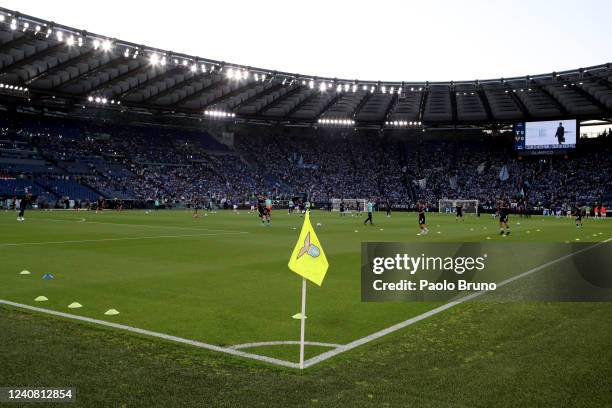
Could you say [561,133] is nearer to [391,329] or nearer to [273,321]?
[391,329]

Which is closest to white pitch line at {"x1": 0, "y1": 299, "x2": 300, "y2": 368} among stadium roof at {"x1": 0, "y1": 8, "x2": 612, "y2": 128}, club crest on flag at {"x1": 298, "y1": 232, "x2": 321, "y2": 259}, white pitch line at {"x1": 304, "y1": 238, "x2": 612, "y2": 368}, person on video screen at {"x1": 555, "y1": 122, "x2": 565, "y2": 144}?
white pitch line at {"x1": 304, "y1": 238, "x2": 612, "y2": 368}

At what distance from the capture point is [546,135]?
69000mm

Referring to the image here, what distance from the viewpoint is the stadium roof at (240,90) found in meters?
48.2

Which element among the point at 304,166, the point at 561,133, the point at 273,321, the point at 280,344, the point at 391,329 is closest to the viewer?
the point at 280,344

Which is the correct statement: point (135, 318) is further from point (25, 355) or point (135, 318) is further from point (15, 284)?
point (15, 284)

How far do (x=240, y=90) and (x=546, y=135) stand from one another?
133 feet

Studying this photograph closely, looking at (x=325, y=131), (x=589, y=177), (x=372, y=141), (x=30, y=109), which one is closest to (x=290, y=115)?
(x=325, y=131)

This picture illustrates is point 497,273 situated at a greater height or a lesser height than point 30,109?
lesser

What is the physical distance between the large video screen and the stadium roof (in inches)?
104

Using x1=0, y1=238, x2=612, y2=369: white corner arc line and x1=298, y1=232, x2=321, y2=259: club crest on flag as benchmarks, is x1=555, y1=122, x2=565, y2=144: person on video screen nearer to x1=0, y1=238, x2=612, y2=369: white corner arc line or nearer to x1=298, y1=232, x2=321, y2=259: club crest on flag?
x1=0, y1=238, x2=612, y2=369: white corner arc line

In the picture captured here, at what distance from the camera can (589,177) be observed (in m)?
69.1

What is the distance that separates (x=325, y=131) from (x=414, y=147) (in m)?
15.1

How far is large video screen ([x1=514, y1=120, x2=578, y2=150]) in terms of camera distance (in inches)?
2640

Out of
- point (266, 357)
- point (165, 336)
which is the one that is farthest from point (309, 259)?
point (165, 336)
